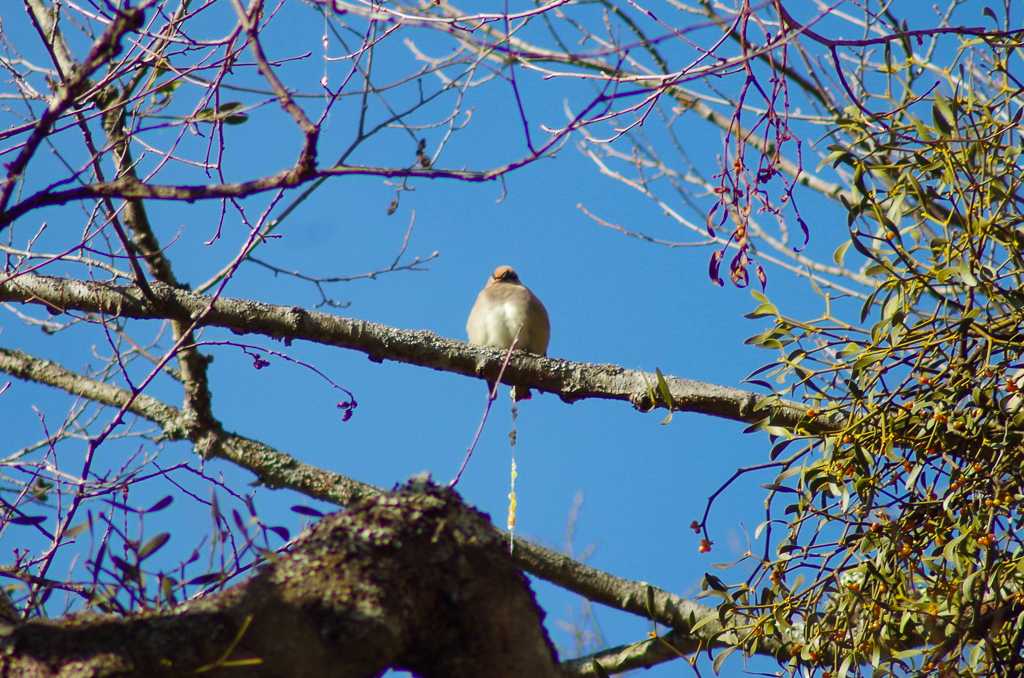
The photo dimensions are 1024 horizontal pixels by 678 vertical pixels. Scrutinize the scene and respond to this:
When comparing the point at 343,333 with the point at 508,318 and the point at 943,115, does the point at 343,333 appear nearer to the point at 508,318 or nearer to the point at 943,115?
the point at 943,115

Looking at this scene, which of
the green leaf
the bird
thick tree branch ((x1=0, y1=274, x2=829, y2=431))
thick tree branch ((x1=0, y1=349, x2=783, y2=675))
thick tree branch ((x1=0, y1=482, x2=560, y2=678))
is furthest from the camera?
the bird

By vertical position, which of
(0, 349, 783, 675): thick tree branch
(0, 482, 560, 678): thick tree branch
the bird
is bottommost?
(0, 482, 560, 678): thick tree branch

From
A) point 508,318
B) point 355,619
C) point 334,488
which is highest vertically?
point 508,318

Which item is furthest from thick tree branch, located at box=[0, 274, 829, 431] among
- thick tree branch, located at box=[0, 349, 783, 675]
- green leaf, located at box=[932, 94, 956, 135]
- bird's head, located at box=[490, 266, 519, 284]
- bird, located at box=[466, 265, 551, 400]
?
bird's head, located at box=[490, 266, 519, 284]

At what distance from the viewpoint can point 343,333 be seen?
278cm

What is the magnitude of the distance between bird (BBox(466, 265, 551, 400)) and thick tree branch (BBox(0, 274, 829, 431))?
2754 mm

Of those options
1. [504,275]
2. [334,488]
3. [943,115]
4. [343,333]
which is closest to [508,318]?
[504,275]

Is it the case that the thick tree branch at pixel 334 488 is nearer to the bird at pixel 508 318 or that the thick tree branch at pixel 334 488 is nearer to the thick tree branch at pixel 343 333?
the thick tree branch at pixel 343 333

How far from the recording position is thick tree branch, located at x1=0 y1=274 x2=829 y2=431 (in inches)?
107

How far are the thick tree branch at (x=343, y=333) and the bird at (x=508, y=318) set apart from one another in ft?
9.03

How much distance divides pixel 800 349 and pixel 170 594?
1.32m

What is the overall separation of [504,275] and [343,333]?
3732 mm

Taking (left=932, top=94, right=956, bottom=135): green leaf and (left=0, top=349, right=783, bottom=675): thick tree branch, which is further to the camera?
(left=0, top=349, right=783, bottom=675): thick tree branch

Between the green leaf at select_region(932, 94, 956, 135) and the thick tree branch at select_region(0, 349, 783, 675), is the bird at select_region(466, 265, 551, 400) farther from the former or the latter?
the green leaf at select_region(932, 94, 956, 135)
